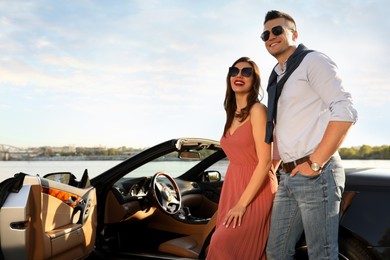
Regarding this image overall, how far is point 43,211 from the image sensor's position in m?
3.18

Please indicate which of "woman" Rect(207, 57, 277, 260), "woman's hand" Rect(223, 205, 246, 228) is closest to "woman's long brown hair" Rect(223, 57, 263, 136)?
"woman" Rect(207, 57, 277, 260)

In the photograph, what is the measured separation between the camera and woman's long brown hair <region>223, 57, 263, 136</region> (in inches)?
120

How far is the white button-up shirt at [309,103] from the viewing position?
2.53 m

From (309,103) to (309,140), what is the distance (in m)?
0.19

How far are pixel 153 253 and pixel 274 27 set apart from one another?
6.95 feet

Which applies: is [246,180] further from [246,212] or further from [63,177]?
[63,177]

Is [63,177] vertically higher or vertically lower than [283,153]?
lower

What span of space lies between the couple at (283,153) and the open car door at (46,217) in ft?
3.33

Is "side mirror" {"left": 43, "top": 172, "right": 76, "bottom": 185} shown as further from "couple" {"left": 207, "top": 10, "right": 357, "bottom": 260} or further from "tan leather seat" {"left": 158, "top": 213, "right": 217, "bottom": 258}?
"couple" {"left": 207, "top": 10, "right": 357, "bottom": 260}

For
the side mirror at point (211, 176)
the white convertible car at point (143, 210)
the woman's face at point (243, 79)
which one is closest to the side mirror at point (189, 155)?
the white convertible car at point (143, 210)

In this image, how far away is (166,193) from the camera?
4.79 meters

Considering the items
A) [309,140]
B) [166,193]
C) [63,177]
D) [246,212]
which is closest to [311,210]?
[309,140]

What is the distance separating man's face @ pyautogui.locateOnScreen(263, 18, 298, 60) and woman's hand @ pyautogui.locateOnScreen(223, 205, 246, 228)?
0.91 metres

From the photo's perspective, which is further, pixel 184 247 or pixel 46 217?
pixel 184 247
